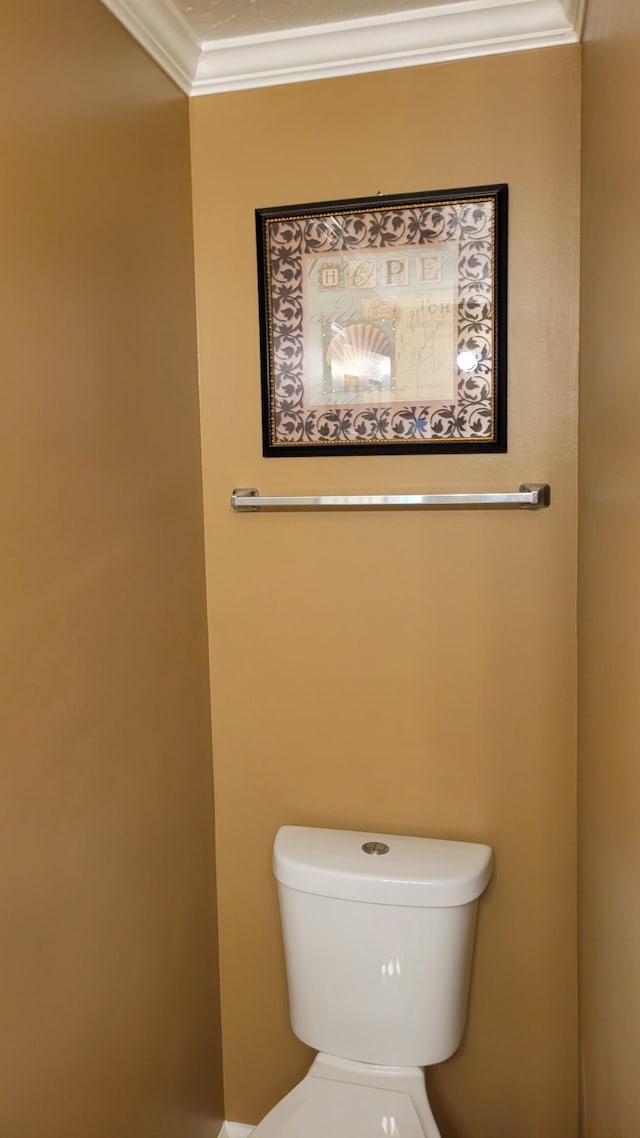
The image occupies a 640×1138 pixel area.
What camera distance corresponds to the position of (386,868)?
59.5 inches

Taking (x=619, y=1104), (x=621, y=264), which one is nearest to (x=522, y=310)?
(x=621, y=264)

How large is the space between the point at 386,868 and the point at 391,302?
103 cm

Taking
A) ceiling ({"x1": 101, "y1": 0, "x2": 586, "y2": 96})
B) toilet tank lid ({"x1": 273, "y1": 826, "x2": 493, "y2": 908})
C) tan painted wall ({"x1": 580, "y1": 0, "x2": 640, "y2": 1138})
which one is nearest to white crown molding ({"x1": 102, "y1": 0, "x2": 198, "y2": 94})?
ceiling ({"x1": 101, "y1": 0, "x2": 586, "y2": 96})

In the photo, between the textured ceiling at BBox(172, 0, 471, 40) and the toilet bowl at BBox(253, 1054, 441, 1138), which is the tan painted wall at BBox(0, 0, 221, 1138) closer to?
the textured ceiling at BBox(172, 0, 471, 40)

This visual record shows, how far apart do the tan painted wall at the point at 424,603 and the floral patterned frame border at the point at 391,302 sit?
30 mm

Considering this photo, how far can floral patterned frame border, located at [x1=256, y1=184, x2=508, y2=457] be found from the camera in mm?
1518

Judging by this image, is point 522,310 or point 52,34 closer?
point 52,34

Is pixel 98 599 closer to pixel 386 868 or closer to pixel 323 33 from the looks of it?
pixel 386 868

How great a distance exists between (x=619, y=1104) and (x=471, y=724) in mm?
720

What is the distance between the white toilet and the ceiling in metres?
1.42

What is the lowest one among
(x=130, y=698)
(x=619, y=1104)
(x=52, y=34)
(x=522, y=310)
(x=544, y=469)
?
(x=619, y=1104)

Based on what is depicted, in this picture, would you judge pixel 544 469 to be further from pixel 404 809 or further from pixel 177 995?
pixel 177 995

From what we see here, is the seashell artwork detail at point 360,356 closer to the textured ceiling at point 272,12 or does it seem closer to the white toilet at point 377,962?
the textured ceiling at point 272,12

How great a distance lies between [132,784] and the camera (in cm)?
141
